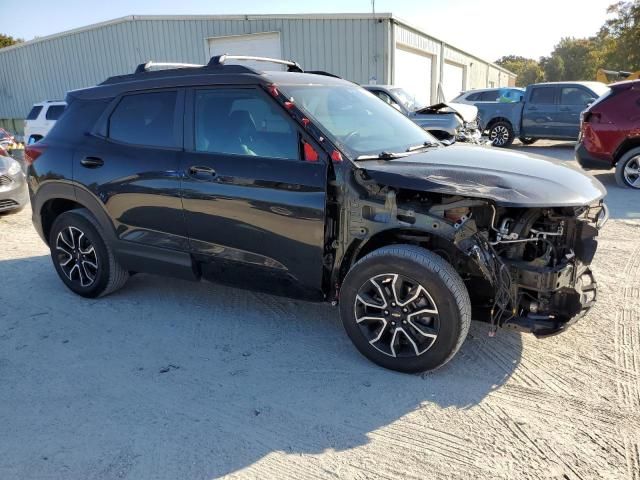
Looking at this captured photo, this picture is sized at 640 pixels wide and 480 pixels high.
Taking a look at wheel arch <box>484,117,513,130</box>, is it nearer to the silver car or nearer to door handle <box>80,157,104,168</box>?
the silver car

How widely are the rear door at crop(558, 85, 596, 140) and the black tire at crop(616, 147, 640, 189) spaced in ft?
19.8

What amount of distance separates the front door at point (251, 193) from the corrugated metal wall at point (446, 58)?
15595 mm

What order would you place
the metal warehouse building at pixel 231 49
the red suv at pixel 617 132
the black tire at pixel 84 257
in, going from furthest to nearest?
1. the metal warehouse building at pixel 231 49
2. the red suv at pixel 617 132
3. the black tire at pixel 84 257

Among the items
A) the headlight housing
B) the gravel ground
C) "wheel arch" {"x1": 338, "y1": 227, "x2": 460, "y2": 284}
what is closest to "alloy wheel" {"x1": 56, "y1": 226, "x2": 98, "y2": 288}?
the gravel ground

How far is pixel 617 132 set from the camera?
846 cm

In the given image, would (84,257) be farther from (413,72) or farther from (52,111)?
(413,72)

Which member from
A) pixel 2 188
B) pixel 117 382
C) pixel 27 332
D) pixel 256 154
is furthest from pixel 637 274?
pixel 2 188

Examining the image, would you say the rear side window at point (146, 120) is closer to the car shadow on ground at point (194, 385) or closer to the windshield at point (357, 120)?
the windshield at point (357, 120)

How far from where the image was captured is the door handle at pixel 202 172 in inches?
141

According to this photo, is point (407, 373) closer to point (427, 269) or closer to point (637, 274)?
point (427, 269)

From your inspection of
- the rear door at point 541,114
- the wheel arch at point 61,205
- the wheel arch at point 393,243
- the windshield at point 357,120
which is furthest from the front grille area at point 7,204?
the rear door at point 541,114

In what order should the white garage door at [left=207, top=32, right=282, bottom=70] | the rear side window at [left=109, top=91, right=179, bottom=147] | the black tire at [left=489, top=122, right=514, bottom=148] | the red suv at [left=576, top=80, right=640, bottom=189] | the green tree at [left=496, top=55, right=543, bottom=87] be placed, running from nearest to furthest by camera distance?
the rear side window at [left=109, top=91, right=179, bottom=147], the red suv at [left=576, top=80, right=640, bottom=189], the black tire at [left=489, top=122, right=514, bottom=148], the white garage door at [left=207, top=32, right=282, bottom=70], the green tree at [left=496, top=55, right=543, bottom=87]

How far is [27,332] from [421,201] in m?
3.20

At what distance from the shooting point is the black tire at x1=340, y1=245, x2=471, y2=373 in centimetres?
298
